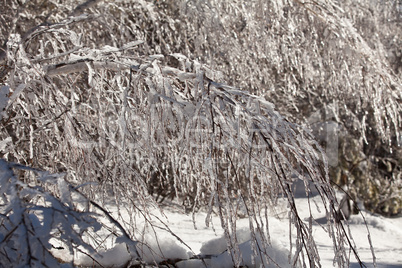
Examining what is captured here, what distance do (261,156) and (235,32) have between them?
2.90 metres

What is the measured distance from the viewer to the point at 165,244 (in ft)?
8.50

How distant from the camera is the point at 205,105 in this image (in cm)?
135

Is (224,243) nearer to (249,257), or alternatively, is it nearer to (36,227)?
(249,257)

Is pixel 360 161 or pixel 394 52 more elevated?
pixel 394 52

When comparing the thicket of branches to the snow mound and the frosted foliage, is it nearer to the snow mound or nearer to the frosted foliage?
the snow mound

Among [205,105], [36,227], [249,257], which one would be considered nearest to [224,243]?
[249,257]

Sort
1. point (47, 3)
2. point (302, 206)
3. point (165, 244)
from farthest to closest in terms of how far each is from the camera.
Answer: point (302, 206)
point (47, 3)
point (165, 244)

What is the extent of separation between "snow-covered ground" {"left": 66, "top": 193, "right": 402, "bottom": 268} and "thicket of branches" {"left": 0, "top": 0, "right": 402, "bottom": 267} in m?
0.18

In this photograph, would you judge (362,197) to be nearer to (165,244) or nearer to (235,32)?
(235,32)

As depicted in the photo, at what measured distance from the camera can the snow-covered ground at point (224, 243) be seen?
2.38 metres

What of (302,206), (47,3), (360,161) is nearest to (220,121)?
(47,3)

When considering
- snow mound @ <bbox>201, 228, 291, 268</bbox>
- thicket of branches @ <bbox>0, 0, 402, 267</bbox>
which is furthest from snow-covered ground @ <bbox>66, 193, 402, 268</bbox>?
thicket of branches @ <bbox>0, 0, 402, 267</bbox>

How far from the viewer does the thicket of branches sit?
1352 mm

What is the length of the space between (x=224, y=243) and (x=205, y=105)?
151 cm
